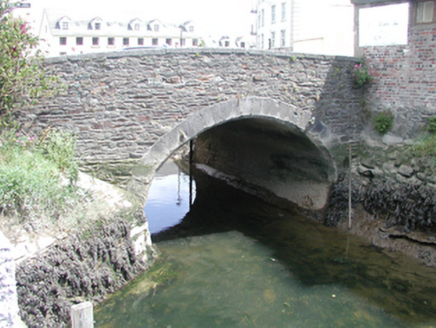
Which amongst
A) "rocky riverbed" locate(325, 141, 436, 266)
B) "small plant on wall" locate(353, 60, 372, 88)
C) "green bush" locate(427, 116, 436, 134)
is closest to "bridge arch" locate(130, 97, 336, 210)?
"rocky riverbed" locate(325, 141, 436, 266)

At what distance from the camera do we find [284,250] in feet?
29.6

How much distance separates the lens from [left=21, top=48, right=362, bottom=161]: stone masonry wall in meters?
7.54

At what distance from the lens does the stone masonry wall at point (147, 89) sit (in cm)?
754

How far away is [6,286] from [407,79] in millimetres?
8474

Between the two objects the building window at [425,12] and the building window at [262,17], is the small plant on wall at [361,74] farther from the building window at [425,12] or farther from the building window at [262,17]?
the building window at [262,17]

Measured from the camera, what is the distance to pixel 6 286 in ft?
13.0

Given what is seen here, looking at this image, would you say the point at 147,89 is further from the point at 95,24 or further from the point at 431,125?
the point at 95,24

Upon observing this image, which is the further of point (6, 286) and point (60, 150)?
point (60, 150)

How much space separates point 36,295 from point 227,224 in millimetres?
5591

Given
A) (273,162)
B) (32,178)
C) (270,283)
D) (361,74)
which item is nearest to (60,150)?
(32,178)

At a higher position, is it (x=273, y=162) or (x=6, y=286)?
(x=6, y=286)

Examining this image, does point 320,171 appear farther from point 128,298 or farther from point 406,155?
point 128,298

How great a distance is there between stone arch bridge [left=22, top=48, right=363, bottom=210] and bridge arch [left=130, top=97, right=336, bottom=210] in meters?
0.02

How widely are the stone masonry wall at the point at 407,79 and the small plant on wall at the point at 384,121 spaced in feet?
0.33
